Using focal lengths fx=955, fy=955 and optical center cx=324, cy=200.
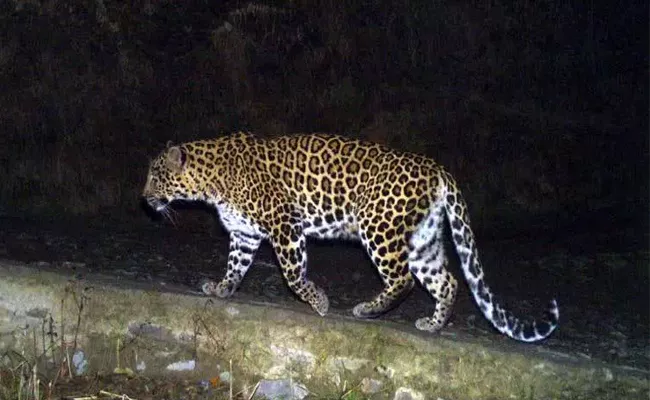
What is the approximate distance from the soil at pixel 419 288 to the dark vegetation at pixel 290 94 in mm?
669

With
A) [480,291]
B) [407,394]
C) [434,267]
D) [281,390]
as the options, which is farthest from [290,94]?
[407,394]

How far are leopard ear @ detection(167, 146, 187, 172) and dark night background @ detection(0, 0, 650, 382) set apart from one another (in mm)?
3953

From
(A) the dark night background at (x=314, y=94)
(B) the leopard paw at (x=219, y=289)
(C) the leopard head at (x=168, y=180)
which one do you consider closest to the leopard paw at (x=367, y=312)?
(B) the leopard paw at (x=219, y=289)

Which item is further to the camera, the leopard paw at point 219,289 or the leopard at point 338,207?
the leopard paw at point 219,289

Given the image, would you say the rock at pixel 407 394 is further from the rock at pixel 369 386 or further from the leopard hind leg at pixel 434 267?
the leopard hind leg at pixel 434 267

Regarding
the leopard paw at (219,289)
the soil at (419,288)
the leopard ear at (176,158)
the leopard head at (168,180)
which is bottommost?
the soil at (419,288)

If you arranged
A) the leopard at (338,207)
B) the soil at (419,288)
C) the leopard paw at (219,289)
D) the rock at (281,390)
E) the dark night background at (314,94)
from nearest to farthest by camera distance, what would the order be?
1. the rock at (281,390)
2. the leopard at (338,207)
3. the leopard paw at (219,289)
4. the soil at (419,288)
5. the dark night background at (314,94)

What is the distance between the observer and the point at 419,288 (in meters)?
9.72

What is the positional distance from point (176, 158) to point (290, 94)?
421cm

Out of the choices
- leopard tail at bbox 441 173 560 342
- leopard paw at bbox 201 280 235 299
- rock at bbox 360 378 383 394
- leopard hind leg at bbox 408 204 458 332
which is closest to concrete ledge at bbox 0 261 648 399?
rock at bbox 360 378 383 394

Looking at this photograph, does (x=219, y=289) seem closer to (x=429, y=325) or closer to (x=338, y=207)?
(x=338, y=207)

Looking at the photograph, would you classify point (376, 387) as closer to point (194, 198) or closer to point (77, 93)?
point (194, 198)

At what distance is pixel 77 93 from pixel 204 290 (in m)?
5.00

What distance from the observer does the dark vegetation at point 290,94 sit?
1215 cm
